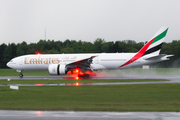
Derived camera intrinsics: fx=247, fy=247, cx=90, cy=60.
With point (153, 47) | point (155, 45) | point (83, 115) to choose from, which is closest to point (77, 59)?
point (153, 47)

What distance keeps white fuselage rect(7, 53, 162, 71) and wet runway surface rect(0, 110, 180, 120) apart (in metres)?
22.2

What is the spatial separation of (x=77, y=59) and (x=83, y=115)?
77.9ft

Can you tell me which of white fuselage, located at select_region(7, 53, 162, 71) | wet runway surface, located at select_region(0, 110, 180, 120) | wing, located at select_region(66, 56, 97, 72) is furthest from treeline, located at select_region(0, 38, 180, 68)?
wet runway surface, located at select_region(0, 110, 180, 120)

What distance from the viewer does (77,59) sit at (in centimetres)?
3284

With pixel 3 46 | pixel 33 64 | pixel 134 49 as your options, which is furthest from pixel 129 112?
pixel 3 46

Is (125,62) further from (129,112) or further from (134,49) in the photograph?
(134,49)

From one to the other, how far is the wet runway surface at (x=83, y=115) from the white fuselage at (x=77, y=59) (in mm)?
22151

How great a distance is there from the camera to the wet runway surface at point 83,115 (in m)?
8.70

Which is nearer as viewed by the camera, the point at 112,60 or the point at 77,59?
the point at 112,60

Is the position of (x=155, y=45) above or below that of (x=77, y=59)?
above

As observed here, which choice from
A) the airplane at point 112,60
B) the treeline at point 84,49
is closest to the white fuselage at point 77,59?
the airplane at point 112,60

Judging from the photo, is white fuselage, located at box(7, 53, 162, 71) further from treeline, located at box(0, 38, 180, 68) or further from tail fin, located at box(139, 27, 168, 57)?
treeline, located at box(0, 38, 180, 68)

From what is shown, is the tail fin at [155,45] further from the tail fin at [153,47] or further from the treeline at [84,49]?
the treeline at [84,49]

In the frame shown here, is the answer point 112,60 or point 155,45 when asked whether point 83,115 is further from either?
point 155,45
